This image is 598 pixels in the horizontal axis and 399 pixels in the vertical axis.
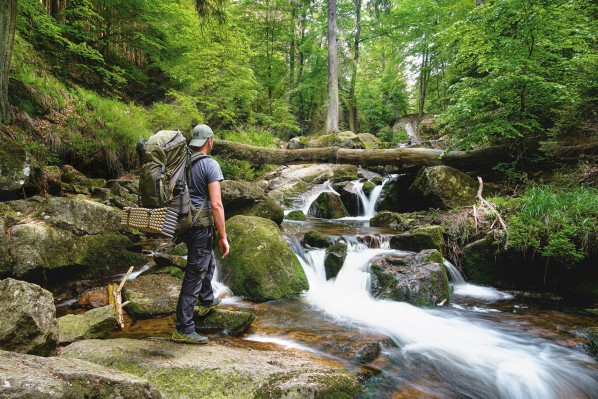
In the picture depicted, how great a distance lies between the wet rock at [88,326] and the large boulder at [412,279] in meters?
4.25

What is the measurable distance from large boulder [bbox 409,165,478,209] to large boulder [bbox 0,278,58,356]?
8.67 metres

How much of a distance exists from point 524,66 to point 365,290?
614 cm

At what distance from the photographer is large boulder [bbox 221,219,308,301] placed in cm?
570

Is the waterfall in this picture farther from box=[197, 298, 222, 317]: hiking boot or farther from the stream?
box=[197, 298, 222, 317]: hiking boot

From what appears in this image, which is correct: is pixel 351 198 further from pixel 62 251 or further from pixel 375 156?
pixel 62 251

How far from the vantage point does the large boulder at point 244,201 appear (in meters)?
8.45

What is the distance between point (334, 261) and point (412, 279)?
1.62 meters

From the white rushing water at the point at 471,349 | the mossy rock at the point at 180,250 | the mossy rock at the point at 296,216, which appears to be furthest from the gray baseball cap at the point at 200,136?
the mossy rock at the point at 296,216

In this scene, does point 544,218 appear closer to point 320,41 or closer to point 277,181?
point 277,181

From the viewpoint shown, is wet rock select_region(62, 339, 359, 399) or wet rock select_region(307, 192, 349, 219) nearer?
wet rock select_region(62, 339, 359, 399)

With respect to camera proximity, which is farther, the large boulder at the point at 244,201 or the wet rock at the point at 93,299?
the large boulder at the point at 244,201

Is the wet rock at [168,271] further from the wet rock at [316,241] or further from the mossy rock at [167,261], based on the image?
the wet rock at [316,241]

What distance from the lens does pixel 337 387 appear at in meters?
2.98

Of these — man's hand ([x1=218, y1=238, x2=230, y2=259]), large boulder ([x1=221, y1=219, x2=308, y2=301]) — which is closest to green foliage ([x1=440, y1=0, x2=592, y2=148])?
large boulder ([x1=221, y1=219, x2=308, y2=301])
